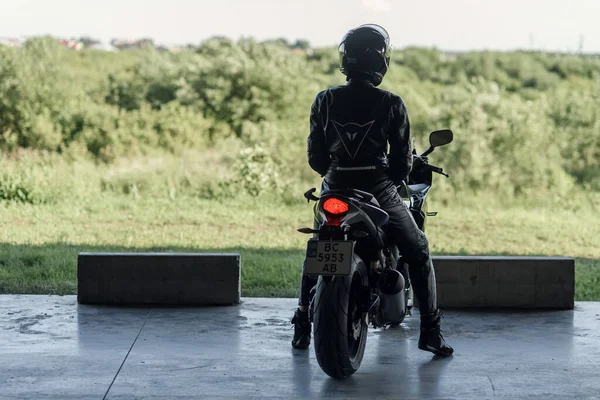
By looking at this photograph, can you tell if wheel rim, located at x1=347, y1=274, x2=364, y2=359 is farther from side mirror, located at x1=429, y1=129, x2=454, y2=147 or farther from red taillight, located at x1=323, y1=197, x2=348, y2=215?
side mirror, located at x1=429, y1=129, x2=454, y2=147

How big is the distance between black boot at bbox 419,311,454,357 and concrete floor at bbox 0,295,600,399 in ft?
0.22

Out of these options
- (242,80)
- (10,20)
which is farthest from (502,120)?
(10,20)

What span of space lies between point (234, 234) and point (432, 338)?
9023 mm

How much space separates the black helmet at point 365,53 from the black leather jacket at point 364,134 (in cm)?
8

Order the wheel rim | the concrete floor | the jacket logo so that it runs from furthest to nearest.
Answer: the jacket logo < the wheel rim < the concrete floor

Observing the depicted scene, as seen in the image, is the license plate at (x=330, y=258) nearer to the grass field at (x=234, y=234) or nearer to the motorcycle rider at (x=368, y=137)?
the motorcycle rider at (x=368, y=137)

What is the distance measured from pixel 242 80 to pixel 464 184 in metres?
14.6

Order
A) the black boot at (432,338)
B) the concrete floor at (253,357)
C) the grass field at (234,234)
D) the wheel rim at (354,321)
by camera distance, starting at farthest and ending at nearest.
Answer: the grass field at (234,234) < the black boot at (432,338) < the wheel rim at (354,321) < the concrete floor at (253,357)

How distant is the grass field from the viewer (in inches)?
384

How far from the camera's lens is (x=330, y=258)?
4945mm

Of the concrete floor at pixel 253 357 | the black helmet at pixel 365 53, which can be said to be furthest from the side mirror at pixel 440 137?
the concrete floor at pixel 253 357

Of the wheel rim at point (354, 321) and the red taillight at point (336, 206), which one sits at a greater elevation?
the red taillight at point (336, 206)

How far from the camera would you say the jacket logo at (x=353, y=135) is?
5305 mm

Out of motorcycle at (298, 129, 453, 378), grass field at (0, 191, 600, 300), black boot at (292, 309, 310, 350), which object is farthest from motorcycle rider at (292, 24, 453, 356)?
grass field at (0, 191, 600, 300)
